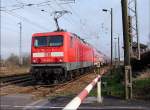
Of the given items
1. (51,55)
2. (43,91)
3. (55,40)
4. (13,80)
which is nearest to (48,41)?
(55,40)

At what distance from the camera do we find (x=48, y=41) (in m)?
25.0

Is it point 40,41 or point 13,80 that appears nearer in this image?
point 40,41

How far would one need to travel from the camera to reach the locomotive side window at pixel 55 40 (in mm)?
24734

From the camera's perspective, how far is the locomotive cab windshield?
24770 millimetres

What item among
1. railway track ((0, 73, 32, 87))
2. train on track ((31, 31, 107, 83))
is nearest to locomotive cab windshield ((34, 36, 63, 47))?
train on track ((31, 31, 107, 83))

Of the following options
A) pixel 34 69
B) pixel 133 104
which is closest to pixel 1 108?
pixel 133 104

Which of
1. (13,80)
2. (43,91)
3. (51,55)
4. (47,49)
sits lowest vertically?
(43,91)

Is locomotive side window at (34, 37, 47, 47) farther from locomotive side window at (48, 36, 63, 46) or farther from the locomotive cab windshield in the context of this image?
locomotive side window at (48, 36, 63, 46)

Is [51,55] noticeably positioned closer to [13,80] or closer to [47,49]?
[47,49]

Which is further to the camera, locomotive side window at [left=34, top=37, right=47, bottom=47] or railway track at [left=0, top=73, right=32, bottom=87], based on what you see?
railway track at [left=0, top=73, right=32, bottom=87]

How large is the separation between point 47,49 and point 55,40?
2.38 feet

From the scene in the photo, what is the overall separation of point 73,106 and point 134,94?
1124 cm

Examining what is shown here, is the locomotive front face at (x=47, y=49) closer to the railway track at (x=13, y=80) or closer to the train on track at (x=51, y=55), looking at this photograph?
the train on track at (x=51, y=55)

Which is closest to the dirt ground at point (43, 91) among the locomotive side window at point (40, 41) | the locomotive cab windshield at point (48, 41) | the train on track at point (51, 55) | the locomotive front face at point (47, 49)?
the train on track at point (51, 55)
